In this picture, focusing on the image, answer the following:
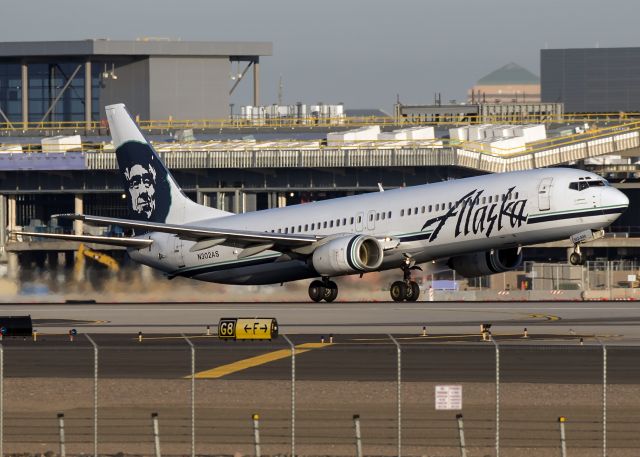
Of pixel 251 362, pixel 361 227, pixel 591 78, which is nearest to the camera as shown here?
pixel 251 362

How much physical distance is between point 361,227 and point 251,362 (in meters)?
23.0

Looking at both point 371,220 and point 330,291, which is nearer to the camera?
point 371,220

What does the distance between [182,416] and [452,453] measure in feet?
21.7

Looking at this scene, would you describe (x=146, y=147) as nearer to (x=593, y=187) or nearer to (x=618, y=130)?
(x=593, y=187)

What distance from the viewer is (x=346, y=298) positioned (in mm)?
68938

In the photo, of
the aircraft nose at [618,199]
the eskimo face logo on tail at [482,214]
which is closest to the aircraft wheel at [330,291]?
the eskimo face logo on tail at [482,214]

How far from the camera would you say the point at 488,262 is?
5944 centimetres

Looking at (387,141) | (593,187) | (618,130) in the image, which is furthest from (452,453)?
(618,130)

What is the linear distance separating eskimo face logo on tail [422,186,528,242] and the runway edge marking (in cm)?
1590

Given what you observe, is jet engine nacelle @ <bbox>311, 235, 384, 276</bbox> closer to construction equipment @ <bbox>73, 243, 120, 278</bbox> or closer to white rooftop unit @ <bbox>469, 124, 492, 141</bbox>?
construction equipment @ <bbox>73, 243, 120, 278</bbox>

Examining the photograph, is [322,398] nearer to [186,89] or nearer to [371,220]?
[371,220]

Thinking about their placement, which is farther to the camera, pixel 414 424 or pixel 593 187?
pixel 593 187

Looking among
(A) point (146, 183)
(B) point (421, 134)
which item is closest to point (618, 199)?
(A) point (146, 183)

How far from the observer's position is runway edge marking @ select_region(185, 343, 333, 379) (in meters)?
35.5
